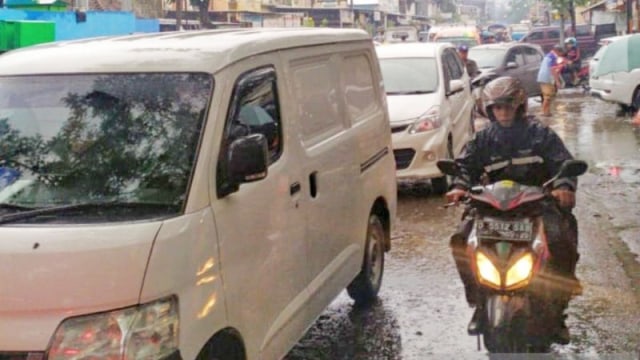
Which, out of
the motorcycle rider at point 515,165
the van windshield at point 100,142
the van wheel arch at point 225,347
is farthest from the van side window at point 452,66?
the van wheel arch at point 225,347

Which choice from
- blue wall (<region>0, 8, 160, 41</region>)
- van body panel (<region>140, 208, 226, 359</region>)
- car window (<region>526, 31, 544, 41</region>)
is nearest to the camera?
van body panel (<region>140, 208, 226, 359</region>)

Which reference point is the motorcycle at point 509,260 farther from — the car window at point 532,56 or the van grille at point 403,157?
the car window at point 532,56

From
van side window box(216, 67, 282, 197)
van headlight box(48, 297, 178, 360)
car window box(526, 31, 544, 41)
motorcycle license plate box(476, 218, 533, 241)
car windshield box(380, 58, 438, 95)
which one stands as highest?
car window box(526, 31, 544, 41)

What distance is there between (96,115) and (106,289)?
1054mm

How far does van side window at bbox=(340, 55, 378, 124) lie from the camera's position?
579cm

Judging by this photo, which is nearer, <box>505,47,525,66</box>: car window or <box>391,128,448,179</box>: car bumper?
<box>391,128,448,179</box>: car bumper

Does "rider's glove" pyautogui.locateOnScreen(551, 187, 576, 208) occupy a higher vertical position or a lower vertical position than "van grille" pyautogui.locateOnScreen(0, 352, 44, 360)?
higher

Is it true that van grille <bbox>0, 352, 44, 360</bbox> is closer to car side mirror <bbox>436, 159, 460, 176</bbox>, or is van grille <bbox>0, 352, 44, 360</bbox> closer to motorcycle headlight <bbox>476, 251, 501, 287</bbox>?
motorcycle headlight <bbox>476, 251, 501, 287</bbox>

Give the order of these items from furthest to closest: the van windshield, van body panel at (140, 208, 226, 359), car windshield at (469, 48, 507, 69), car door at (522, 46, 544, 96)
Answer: car door at (522, 46, 544, 96) → car windshield at (469, 48, 507, 69) → the van windshield → van body panel at (140, 208, 226, 359)

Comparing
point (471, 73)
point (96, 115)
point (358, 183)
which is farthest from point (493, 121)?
point (471, 73)

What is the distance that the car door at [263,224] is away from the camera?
3.71m

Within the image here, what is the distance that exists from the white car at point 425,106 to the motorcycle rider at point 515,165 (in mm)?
5233

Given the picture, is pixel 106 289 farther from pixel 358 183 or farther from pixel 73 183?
pixel 358 183

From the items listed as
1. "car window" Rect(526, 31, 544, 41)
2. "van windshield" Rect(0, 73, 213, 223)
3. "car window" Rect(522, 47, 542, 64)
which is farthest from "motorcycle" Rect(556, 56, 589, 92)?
"van windshield" Rect(0, 73, 213, 223)
